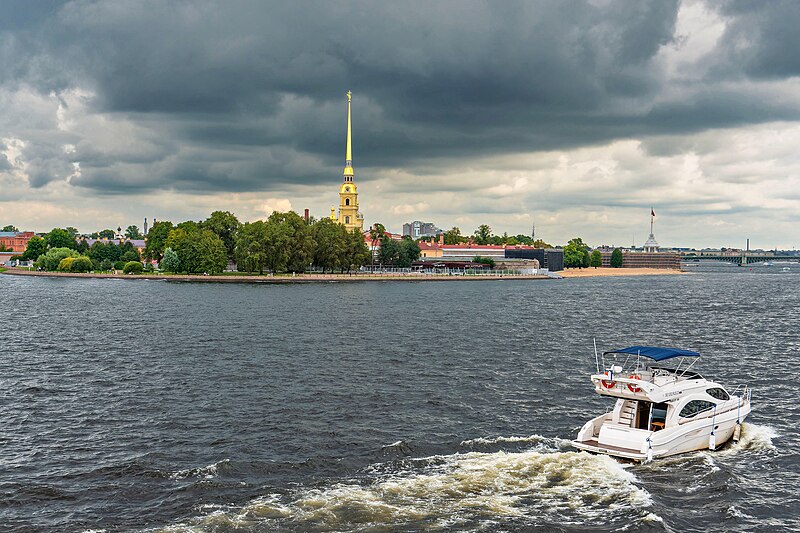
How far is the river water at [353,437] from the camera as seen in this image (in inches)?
1043

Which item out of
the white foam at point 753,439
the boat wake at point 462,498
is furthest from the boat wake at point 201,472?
the white foam at point 753,439

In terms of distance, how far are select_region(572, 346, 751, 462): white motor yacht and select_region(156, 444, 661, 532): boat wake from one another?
135cm

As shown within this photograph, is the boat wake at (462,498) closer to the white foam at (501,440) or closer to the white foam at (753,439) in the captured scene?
the white foam at (501,440)

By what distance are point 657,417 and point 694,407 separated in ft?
7.11

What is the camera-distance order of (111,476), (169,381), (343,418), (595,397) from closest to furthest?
1. (111,476)
2. (343,418)
3. (595,397)
4. (169,381)

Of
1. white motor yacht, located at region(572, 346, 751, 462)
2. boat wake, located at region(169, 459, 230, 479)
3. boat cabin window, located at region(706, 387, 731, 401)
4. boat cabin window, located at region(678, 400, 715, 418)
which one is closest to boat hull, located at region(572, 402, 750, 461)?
white motor yacht, located at region(572, 346, 751, 462)

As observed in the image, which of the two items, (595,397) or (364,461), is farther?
(595,397)

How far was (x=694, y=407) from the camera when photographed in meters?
34.7

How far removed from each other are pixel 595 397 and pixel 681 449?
1227cm

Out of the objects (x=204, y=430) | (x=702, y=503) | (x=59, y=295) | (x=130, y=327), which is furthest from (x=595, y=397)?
(x=59, y=295)

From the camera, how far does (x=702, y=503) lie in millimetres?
28141

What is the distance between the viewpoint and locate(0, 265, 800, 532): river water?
1043 inches

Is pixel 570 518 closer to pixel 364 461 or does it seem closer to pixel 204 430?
pixel 364 461

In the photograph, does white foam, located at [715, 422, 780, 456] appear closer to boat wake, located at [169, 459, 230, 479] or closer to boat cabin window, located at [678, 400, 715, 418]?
boat cabin window, located at [678, 400, 715, 418]
